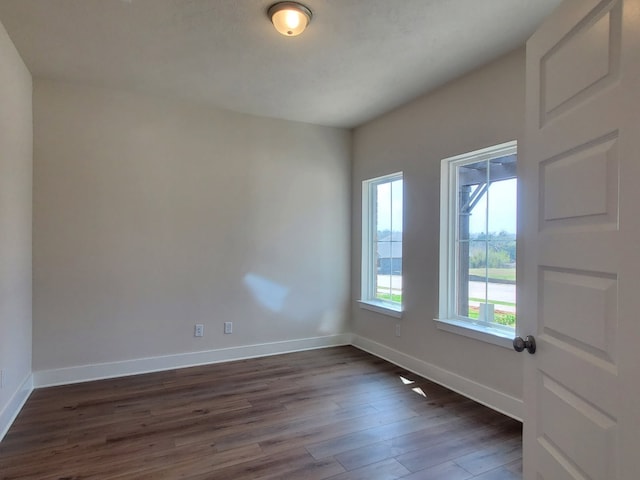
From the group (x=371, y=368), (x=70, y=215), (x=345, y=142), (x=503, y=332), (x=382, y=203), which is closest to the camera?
(x=503, y=332)

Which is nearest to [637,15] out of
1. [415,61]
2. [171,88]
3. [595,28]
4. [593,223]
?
[595,28]

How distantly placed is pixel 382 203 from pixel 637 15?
3503 millimetres

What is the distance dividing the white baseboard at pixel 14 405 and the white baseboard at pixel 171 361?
0.57ft

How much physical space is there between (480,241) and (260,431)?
222 centimetres

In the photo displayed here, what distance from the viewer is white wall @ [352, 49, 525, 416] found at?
2.78m

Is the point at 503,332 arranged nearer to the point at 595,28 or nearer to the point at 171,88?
the point at 595,28

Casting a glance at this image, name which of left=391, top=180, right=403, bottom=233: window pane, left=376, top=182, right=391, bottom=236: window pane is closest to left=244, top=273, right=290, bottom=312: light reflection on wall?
left=376, top=182, right=391, bottom=236: window pane

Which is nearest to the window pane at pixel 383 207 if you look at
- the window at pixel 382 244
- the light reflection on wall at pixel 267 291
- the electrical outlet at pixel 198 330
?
the window at pixel 382 244

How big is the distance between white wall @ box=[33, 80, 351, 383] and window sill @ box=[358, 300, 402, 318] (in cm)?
33

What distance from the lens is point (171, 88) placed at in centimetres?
344

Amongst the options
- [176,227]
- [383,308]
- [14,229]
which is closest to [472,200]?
[383,308]

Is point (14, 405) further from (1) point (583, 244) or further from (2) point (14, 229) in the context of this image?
(1) point (583, 244)

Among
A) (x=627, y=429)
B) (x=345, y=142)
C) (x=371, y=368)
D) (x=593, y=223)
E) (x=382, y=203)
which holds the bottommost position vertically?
(x=371, y=368)

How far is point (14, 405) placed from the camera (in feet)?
8.87
